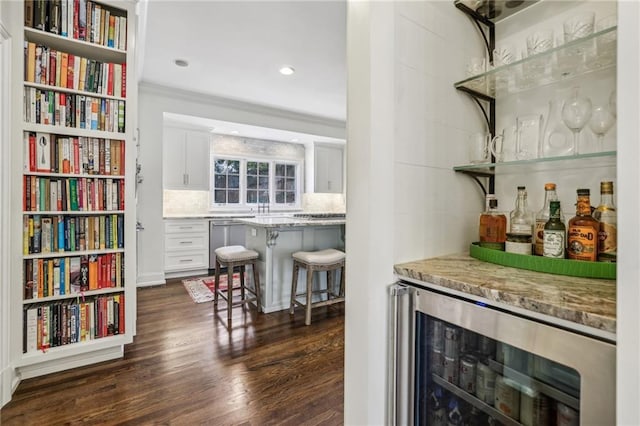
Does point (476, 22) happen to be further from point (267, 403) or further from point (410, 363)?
point (267, 403)

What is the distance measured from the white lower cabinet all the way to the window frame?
Result: 3.52 feet

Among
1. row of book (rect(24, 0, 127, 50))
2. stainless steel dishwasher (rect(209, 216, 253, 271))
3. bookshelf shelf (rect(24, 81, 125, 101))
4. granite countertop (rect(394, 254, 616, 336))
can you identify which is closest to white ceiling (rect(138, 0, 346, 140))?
row of book (rect(24, 0, 127, 50))

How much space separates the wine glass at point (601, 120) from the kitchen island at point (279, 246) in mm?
2283

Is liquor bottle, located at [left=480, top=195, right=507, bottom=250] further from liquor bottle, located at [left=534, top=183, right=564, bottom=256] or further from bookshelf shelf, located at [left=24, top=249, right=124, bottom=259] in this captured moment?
bookshelf shelf, located at [left=24, top=249, right=124, bottom=259]

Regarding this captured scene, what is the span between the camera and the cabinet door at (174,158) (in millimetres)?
4574

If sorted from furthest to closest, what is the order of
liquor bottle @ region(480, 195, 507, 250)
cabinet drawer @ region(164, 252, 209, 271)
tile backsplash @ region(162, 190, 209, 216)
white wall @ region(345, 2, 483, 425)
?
tile backsplash @ region(162, 190, 209, 216) → cabinet drawer @ region(164, 252, 209, 271) → liquor bottle @ region(480, 195, 507, 250) → white wall @ region(345, 2, 483, 425)

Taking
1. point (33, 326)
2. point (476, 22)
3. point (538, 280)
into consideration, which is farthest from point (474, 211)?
point (33, 326)

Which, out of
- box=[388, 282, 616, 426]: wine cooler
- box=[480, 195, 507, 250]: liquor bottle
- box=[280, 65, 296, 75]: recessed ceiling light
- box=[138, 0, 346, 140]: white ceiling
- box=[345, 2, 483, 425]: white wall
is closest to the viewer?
box=[388, 282, 616, 426]: wine cooler

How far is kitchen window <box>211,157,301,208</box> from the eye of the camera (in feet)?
18.6

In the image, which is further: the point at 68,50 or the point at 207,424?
the point at 68,50

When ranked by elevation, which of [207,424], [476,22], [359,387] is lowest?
[207,424]

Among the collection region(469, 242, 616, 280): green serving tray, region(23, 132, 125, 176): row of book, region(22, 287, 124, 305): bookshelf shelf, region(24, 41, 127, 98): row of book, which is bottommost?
region(22, 287, 124, 305): bookshelf shelf

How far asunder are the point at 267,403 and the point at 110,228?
1.55m

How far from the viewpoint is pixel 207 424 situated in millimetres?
1488
